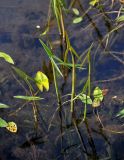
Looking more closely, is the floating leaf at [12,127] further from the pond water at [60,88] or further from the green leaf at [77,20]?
the green leaf at [77,20]

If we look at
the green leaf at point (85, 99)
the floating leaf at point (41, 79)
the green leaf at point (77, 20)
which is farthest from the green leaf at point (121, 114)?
the green leaf at point (77, 20)

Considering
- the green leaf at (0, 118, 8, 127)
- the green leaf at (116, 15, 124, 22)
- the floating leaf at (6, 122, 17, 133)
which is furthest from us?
the green leaf at (116, 15, 124, 22)

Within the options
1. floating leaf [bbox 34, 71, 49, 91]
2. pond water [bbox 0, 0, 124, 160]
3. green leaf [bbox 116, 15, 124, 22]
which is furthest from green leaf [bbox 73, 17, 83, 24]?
floating leaf [bbox 34, 71, 49, 91]

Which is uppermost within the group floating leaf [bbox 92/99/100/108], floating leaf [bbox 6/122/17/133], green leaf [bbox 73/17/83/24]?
green leaf [bbox 73/17/83/24]

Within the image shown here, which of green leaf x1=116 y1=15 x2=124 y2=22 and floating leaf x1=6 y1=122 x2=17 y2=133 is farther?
green leaf x1=116 y1=15 x2=124 y2=22

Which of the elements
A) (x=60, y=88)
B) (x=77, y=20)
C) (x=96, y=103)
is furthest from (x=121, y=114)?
(x=77, y=20)

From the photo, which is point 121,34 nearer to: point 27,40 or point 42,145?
point 27,40

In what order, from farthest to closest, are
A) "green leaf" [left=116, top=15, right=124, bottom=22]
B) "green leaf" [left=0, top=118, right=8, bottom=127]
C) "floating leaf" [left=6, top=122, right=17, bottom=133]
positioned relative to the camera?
"green leaf" [left=116, top=15, right=124, bottom=22]
"floating leaf" [left=6, top=122, right=17, bottom=133]
"green leaf" [left=0, top=118, right=8, bottom=127]

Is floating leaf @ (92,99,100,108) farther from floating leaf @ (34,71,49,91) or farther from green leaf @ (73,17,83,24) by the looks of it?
green leaf @ (73,17,83,24)

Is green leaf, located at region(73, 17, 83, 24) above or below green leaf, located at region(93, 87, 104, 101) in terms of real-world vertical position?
above

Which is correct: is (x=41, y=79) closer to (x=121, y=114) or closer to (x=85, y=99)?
(x=85, y=99)
